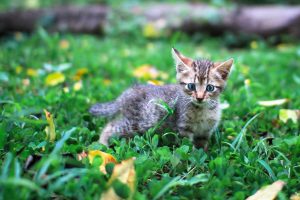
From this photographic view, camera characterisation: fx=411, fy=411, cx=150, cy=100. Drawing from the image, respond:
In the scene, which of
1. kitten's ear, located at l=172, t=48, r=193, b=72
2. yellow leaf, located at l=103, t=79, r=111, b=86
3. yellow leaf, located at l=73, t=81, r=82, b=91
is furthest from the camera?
yellow leaf, located at l=103, t=79, r=111, b=86

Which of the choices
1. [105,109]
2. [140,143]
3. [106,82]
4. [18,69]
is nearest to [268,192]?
[140,143]

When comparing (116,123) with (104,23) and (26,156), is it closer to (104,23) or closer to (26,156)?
(26,156)

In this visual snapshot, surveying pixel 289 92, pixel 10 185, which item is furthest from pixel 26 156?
pixel 289 92

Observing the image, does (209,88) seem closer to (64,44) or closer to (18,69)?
(18,69)

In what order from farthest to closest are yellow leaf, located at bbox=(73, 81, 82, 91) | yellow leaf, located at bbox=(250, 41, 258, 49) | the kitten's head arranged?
yellow leaf, located at bbox=(250, 41, 258, 49), yellow leaf, located at bbox=(73, 81, 82, 91), the kitten's head

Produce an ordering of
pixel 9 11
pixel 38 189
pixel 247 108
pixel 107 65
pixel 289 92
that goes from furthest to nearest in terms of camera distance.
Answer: pixel 9 11 < pixel 107 65 < pixel 289 92 < pixel 247 108 < pixel 38 189

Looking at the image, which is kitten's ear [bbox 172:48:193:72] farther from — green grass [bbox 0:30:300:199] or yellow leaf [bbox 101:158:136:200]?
yellow leaf [bbox 101:158:136:200]

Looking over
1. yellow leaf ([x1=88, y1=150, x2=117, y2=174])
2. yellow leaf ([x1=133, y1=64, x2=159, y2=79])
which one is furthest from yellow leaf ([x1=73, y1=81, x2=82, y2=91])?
yellow leaf ([x1=88, y1=150, x2=117, y2=174])
